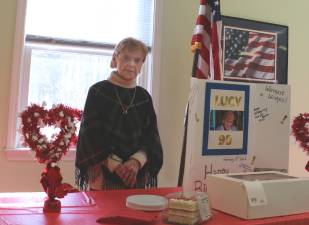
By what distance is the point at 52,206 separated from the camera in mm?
1081

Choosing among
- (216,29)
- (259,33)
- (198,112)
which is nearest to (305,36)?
(259,33)

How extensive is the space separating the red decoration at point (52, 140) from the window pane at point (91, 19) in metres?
1.36

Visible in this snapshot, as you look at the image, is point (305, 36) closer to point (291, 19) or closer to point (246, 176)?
point (291, 19)

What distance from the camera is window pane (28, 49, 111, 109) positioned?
7.83 ft

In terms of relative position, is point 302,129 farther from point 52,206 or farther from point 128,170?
point 52,206

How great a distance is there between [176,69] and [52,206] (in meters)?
1.74

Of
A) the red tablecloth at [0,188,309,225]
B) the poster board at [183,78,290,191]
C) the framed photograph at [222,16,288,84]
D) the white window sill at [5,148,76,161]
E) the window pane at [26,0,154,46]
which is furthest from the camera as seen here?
the framed photograph at [222,16,288,84]

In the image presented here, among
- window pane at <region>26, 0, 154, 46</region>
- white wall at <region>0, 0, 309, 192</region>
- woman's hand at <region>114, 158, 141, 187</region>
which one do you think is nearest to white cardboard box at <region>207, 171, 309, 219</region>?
woman's hand at <region>114, 158, 141, 187</region>

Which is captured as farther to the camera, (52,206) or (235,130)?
(235,130)

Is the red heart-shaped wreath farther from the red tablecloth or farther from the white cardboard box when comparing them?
the white cardboard box

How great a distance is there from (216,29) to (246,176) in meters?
1.33

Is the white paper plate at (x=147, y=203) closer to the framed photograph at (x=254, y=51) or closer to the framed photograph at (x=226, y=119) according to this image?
the framed photograph at (x=226, y=119)

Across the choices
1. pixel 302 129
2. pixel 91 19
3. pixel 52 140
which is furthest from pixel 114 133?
pixel 91 19

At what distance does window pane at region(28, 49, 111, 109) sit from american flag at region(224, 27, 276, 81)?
2.98 feet
